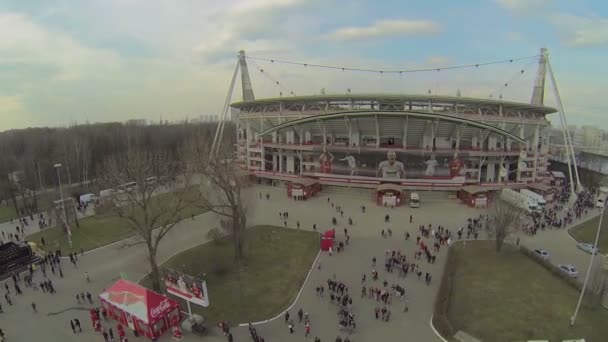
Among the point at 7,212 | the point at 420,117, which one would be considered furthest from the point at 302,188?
the point at 7,212

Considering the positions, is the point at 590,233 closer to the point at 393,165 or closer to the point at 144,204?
the point at 393,165

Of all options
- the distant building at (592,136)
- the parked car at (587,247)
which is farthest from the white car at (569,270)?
the distant building at (592,136)

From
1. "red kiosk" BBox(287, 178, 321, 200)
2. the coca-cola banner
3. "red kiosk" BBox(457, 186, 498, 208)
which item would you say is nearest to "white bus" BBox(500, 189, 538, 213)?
"red kiosk" BBox(457, 186, 498, 208)

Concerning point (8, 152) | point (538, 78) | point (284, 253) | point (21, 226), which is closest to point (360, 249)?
point (284, 253)

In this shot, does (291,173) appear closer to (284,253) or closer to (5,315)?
(284,253)

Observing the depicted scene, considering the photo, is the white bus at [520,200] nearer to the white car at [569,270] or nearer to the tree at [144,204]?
the white car at [569,270]

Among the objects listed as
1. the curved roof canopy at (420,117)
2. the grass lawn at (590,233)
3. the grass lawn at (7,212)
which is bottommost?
the grass lawn at (7,212)

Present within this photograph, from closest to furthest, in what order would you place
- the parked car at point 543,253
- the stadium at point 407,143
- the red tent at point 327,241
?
the parked car at point 543,253 → the red tent at point 327,241 → the stadium at point 407,143
